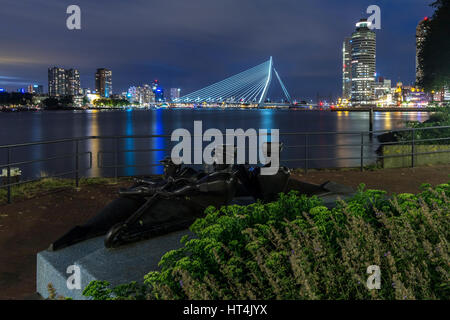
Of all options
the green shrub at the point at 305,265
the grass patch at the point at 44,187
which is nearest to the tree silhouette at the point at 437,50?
the grass patch at the point at 44,187

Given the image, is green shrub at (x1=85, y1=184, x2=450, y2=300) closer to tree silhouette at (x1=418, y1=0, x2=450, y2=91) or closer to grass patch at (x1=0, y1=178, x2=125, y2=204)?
grass patch at (x1=0, y1=178, x2=125, y2=204)

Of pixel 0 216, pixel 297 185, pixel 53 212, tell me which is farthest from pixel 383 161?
pixel 0 216

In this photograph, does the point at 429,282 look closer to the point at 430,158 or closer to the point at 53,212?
the point at 53,212

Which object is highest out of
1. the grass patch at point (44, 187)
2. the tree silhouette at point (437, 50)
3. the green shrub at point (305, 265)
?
the tree silhouette at point (437, 50)

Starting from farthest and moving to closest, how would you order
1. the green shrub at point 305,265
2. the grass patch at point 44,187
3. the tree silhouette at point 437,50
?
the tree silhouette at point 437,50 < the grass patch at point 44,187 < the green shrub at point 305,265

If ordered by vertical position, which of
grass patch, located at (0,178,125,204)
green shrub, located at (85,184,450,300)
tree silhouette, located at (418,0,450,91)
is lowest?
grass patch, located at (0,178,125,204)

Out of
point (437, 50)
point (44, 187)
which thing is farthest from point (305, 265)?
point (437, 50)

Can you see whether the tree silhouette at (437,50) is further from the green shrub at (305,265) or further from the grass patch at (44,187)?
the green shrub at (305,265)

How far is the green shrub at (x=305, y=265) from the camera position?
108 inches

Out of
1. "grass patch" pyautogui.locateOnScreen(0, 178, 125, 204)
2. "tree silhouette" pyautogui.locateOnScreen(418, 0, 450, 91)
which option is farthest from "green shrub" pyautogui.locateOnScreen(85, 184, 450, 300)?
"tree silhouette" pyautogui.locateOnScreen(418, 0, 450, 91)

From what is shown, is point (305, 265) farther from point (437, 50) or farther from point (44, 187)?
point (437, 50)

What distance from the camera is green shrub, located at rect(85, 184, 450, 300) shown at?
9.02 feet

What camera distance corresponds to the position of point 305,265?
2887mm

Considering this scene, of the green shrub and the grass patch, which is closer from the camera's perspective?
the green shrub
